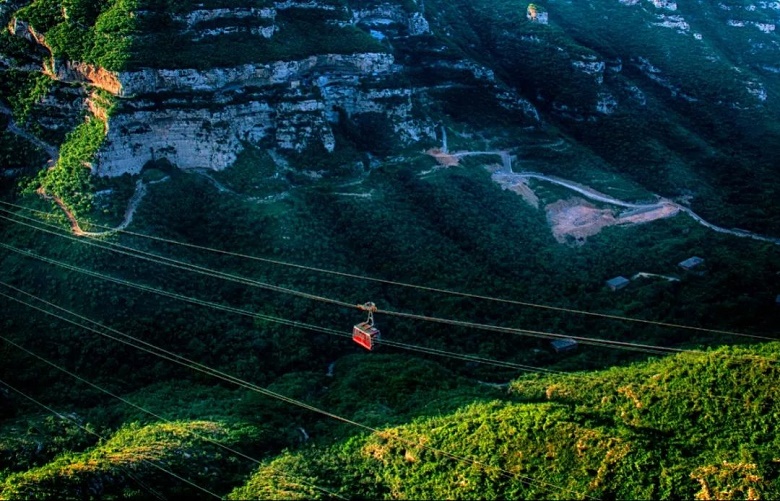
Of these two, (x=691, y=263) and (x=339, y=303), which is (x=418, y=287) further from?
(x=691, y=263)

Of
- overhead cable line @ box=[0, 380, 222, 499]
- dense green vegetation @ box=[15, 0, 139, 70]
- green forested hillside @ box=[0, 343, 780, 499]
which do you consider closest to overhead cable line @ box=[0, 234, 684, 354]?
green forested hillside @ box=[0, 343, 780, 499]

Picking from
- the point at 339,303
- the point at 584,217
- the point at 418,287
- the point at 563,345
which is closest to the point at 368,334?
the point at 339,303

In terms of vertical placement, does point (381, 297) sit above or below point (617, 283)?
above

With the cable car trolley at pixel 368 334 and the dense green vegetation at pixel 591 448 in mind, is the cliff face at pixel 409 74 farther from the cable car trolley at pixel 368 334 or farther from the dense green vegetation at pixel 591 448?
the dense green vegetation at pixel 591 448

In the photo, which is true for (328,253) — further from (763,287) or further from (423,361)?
(763,287)

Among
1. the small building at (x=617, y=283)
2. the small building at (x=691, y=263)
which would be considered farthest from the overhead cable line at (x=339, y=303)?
the small building at (x=691, y=263)

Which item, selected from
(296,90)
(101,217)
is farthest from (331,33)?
(101,217)
